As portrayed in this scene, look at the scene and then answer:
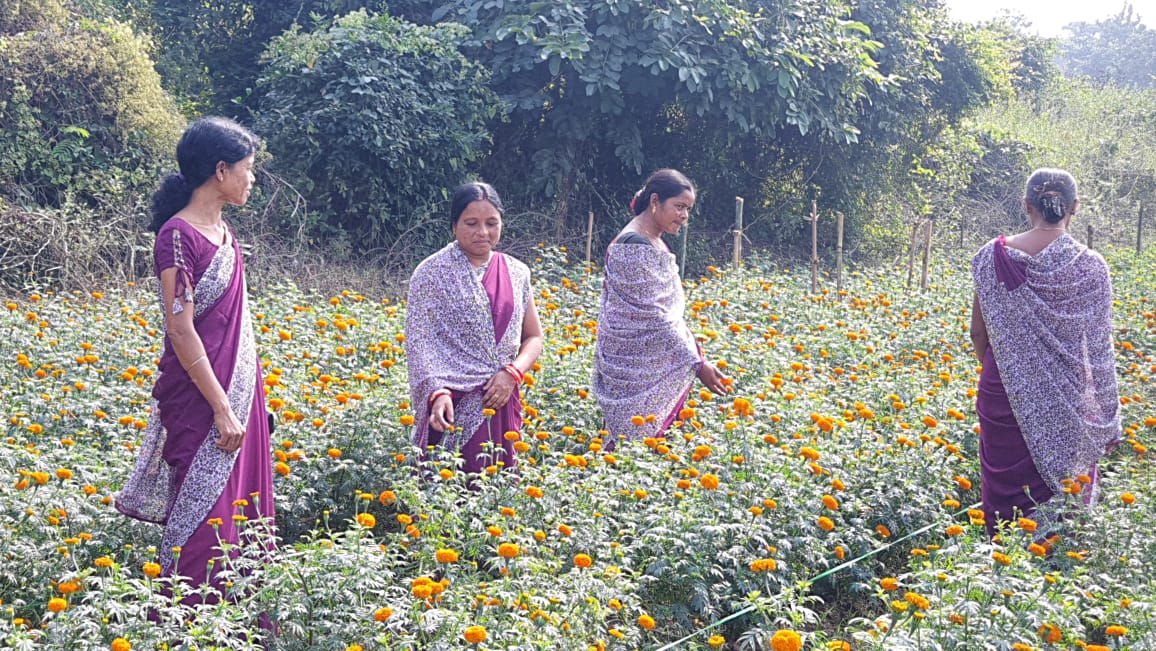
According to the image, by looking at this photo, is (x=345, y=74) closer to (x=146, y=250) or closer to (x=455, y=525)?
(x=146, y=250)

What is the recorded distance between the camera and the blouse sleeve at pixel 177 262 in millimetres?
3160

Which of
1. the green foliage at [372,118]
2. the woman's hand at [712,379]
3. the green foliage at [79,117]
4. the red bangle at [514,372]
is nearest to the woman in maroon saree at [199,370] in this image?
the red bangle at [514,372]

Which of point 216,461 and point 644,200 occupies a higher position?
point 644,200

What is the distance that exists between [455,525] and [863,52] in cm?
1024

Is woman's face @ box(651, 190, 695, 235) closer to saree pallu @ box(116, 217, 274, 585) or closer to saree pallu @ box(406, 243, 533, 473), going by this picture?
saree pallu @ box(406, 243, 533, 473)

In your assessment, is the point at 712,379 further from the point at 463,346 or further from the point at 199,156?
the point at 199,156

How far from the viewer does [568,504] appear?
3826mm

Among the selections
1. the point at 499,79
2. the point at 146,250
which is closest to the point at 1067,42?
the point at 499,79

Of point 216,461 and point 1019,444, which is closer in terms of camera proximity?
point 216,461

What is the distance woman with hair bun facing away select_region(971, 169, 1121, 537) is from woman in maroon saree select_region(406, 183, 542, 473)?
1900 mm

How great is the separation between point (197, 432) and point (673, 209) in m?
2.24

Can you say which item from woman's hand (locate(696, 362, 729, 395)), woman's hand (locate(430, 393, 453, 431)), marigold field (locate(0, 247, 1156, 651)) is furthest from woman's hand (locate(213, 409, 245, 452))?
woman's hand (locate(696, 362, 729, 395))

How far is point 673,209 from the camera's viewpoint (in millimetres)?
4691

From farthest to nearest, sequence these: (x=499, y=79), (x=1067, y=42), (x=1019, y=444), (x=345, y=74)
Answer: (x=1067, y=42) → (x=499, y=79) → (x=345, y=74) → (x=1019, y=444)
